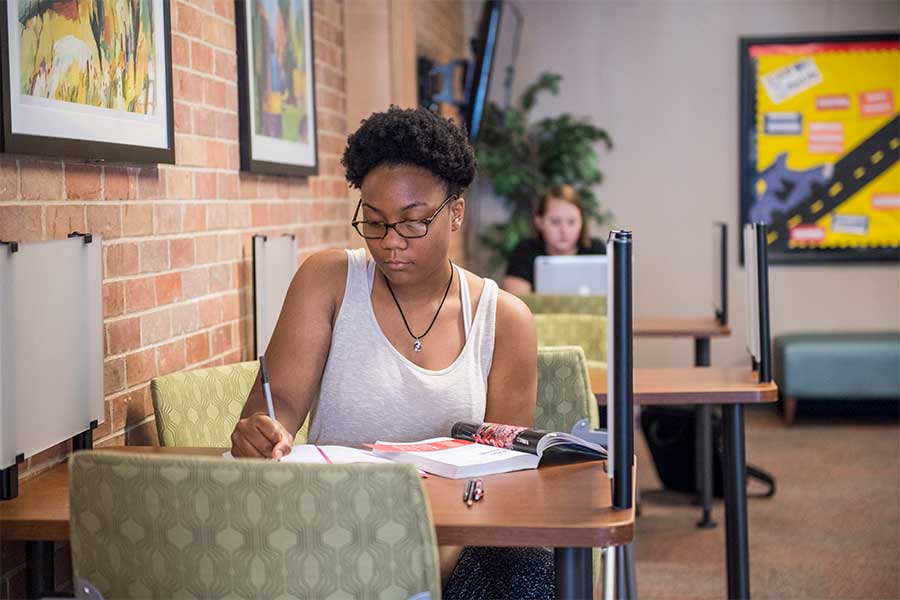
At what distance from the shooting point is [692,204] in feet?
23.3

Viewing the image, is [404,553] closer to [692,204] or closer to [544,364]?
[544,364]

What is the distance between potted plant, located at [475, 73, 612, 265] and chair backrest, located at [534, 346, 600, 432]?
4111 mm

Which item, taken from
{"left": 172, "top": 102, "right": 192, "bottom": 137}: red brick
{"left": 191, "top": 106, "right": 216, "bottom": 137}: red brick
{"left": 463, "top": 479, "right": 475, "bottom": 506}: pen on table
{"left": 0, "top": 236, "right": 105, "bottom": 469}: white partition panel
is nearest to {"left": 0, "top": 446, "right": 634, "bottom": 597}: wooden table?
{"left": 463, "top": 479, "right": 475, "bottom": 506}: pen on table

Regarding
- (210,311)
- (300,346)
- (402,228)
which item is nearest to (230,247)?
(210,311)

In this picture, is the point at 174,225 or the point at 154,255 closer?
the point at 154,255

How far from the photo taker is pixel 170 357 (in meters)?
2.64

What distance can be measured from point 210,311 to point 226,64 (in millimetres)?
689

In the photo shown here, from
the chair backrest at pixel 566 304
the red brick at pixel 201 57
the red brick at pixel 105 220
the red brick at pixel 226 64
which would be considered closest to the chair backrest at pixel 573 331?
the chair backrest at pixel 566 304

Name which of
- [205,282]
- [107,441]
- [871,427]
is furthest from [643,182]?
[107,441]

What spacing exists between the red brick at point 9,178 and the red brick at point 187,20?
87 cm

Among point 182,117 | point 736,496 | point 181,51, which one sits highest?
point 181,51

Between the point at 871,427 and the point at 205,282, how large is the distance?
4732 millimetres

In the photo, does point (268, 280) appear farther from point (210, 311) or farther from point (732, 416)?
point (732, 416)

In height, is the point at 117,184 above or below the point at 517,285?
above
